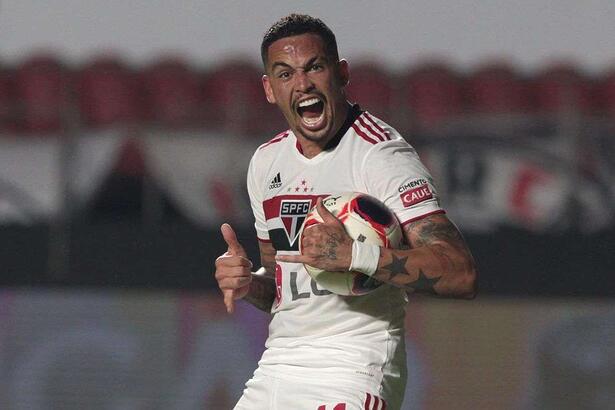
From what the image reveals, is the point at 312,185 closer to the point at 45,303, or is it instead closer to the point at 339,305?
the point at 339,305

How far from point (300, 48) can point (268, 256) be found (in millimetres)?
851

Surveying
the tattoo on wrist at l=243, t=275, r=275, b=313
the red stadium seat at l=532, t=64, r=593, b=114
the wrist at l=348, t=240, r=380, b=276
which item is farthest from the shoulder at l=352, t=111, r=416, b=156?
the red stadium seat at l=532, t=64, r=593, b=114

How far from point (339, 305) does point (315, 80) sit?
2.38 feet

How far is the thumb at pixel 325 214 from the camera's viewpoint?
376 centimetres

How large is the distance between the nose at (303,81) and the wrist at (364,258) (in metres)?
0.68

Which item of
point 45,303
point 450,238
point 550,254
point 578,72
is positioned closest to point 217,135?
point 45,303

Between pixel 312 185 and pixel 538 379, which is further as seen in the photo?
pixel 538 379

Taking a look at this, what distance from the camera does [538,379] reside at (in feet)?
25.8

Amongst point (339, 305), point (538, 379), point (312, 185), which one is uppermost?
point (312, 185)

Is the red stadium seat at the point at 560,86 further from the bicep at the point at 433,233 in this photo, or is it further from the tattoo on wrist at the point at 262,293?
the bicep at the point at 433,233

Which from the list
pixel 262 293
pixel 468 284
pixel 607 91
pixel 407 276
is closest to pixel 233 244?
pixel 262 293

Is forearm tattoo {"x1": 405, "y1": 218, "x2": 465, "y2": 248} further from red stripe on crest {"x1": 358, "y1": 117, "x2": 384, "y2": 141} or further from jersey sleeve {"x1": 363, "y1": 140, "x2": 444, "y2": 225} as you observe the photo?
red stripe on crest {"x1": 358, "y1": 117, "x2": 384, "y2": 141}

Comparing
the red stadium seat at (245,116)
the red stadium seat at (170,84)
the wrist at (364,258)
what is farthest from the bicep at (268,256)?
the red stadium seat at (170,84)

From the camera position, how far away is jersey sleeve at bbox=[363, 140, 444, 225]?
3.88 m
